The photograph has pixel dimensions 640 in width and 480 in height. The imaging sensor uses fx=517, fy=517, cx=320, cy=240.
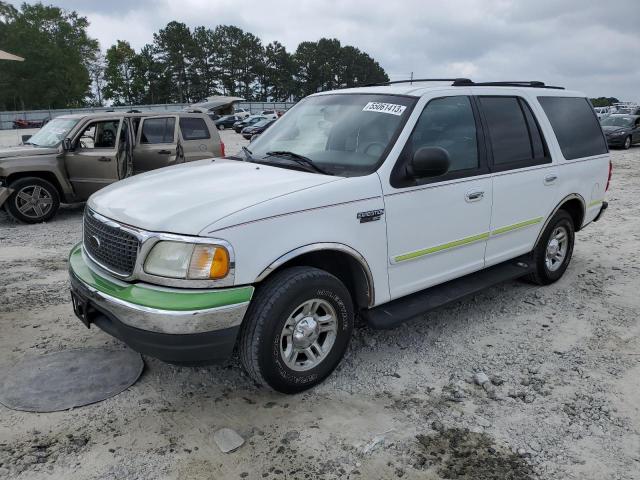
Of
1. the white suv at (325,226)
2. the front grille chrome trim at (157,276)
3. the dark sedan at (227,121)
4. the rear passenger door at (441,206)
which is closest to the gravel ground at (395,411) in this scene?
the white suv at (325,226)

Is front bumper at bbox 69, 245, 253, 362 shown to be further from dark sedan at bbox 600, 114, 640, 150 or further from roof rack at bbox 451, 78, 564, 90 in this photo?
dark sedan at bbox 600, 114, 640, 150

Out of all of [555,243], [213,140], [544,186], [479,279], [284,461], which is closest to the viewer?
[284,461]

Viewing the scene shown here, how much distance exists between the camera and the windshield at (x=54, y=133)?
28.7 feet

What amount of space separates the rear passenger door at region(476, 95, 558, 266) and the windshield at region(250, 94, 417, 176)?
3.20ft

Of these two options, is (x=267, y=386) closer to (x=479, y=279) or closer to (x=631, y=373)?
(x=479, y=279)

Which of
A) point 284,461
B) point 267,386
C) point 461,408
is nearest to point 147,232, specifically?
point 267,386

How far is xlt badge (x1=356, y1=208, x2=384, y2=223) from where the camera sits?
3.38 metres

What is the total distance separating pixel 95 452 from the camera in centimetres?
282

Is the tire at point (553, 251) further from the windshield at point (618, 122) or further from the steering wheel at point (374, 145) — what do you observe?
the windshield at point (618, 122)

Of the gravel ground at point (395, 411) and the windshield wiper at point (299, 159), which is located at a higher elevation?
the windshield wiper at point (299, 159)

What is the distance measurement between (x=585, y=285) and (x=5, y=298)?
5.91 m

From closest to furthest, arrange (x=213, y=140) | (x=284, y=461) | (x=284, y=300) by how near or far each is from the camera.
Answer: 1. (x=284, y=461)
2. (x=284, y=300)
3. (x=213, y=140)

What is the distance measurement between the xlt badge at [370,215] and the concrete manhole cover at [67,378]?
189 centimetres

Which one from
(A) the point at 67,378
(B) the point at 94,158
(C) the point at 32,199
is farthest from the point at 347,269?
(C) the point at 32,199
